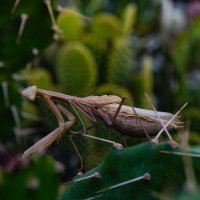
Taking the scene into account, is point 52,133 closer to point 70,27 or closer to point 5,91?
point 5,91

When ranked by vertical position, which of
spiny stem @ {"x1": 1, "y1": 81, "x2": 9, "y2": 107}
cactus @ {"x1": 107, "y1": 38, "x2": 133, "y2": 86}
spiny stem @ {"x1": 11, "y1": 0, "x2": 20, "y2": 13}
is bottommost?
cactus @ {"x1": 107, "y1": 38, "x2": 133, "y2": 86}

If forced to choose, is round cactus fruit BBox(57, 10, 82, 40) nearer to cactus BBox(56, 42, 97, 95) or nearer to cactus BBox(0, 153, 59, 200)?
cactus BBox(56, 42, 97, 95)

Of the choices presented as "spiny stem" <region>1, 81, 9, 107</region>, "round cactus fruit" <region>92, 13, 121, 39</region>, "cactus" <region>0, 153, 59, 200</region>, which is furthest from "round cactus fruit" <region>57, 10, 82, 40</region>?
"cactus" <region>0, 153, 59, 200</region>

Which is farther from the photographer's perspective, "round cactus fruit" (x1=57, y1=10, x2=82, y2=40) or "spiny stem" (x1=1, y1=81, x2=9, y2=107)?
"round cactus fruit" (x1=57, y1=10, x2=82, y2=40)

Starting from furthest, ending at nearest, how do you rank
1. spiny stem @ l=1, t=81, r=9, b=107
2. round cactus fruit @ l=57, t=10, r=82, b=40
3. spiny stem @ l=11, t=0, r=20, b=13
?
round cactus fruit @ l=57, t=10, r=82, b=40
spiny stem @ l=1, t=81, r=9, b=107
spiny stem @ l=11, t=0, r=20, b=13

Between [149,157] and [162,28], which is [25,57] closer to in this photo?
[149,157]

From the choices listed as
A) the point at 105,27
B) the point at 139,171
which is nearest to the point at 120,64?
the point at 105,27

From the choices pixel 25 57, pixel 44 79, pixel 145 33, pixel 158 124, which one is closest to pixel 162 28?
pixel 145 33

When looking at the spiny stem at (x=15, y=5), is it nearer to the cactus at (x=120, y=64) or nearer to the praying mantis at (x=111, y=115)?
the praying mantis at (x=111, y=115)

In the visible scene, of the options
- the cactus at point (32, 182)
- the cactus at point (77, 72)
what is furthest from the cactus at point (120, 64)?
the cactus at point (32, 182)
